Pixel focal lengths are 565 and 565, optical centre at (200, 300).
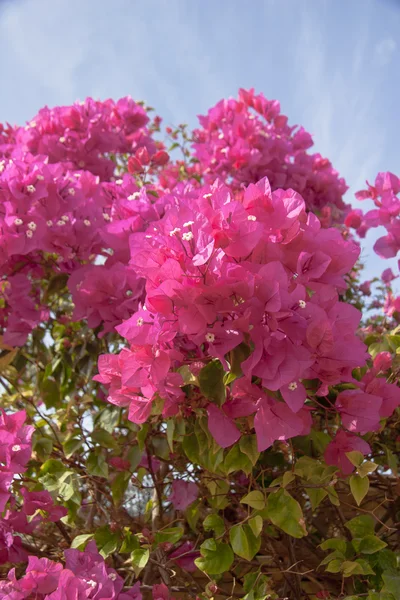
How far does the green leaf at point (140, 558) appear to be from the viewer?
1.07 meters

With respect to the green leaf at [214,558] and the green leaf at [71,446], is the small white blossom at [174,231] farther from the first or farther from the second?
the green leaf at [71,446]

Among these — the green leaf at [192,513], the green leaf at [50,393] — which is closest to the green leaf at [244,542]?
the green leaf at [192,513]

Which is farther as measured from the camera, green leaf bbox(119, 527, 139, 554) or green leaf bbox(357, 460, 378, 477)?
green leaf bbox(119, 527, 139, 554)

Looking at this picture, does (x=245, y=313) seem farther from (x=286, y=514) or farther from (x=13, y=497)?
(x=13, y=497)

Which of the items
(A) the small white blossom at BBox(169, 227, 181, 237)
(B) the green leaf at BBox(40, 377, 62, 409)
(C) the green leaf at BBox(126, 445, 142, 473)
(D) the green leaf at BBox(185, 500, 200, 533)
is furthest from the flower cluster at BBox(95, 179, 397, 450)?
(B) the green leaf at BBox(40, 377, 62, 409)

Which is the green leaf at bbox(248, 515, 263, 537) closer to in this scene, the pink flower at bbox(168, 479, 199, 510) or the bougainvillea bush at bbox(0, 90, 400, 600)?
the bougainvillea bush at bbox(0, 90, 400, 600)

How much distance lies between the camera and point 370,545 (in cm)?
113

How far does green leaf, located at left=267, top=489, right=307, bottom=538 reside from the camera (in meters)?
0.99

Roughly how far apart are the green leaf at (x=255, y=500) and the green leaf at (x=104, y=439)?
430 mm

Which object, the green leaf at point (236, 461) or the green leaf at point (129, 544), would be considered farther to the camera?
the green leaf at point (129, 544)

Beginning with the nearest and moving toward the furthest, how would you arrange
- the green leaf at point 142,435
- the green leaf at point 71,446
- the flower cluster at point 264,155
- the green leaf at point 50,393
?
the green leaf at point 142,435
the green leaf at point 71,446
the green leaf at point 50,393
the flower cluster at point 264,155

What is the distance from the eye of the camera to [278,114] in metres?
2.36

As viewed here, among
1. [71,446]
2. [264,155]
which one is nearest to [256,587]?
[71,446]

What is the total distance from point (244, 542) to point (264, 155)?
1.50 metres
